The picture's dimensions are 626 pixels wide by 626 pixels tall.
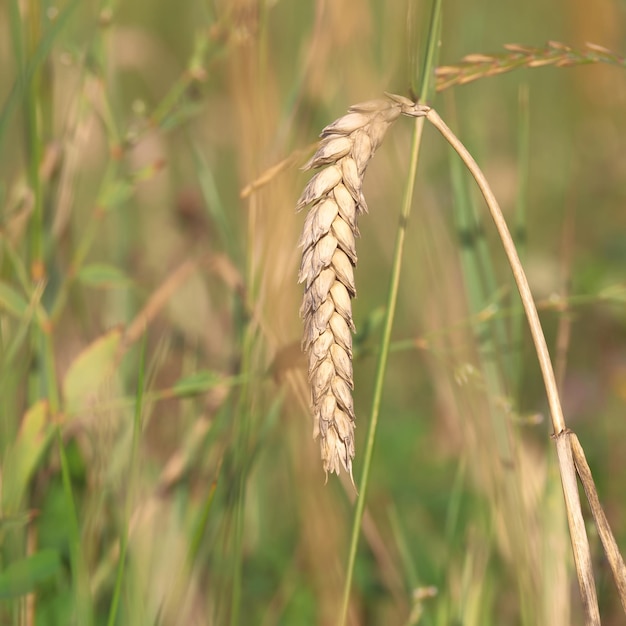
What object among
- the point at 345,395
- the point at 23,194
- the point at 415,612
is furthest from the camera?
the point at 23,194

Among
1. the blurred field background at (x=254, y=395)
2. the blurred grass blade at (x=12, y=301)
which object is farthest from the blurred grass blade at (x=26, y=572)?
the blurred grass blade at (x=12, y=301)

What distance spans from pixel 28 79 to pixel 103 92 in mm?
257

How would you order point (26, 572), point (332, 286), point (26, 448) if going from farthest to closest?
point (26, 448) → point (26, 572) → point (332, 286)

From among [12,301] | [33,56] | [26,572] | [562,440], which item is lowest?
[26,572]

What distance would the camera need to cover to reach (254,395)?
47.7 inches

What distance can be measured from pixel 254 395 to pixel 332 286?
0.46m

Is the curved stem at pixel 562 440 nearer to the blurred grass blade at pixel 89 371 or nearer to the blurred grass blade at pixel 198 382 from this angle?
the blurred grass blade at pixel 198 382

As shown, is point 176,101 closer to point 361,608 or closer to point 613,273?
point 361,608

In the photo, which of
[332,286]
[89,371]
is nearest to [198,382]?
[89,371]

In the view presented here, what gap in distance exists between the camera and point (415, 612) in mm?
1290

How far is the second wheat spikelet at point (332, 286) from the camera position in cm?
77

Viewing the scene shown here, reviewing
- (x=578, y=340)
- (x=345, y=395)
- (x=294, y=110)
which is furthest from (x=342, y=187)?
(x=578, y=340)

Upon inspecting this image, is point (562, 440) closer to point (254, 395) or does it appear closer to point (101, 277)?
point (254, 395)

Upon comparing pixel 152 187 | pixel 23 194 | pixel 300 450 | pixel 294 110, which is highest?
pixel 152 187
